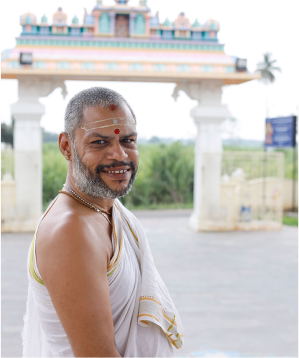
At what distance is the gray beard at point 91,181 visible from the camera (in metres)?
1.12

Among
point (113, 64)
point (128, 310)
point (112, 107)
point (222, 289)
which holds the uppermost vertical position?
point (113, 64)

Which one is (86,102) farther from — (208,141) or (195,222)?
(195,222)

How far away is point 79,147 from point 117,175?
129mm

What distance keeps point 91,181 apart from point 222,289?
3691 mm

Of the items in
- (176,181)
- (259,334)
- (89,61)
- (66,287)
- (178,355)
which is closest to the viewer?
(66,287)

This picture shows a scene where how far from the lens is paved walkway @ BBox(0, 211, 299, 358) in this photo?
124 inches

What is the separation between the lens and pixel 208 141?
7914mm

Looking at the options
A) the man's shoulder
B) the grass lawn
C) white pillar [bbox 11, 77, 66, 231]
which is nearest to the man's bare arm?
the man's shoulder

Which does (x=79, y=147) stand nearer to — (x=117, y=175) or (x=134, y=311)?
(x=117, y=175)

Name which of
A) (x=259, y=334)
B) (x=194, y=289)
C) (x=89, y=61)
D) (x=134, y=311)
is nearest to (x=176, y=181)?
(x=89, y=61)

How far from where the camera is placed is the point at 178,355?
2936mm

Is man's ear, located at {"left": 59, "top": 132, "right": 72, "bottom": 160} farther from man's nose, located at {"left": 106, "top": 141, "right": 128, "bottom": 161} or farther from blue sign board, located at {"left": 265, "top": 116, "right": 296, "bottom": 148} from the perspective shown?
blue sign board, located at {"left": 265, "top": 116, "right": 296, "bottom": 148}

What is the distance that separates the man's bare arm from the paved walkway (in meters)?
2.19

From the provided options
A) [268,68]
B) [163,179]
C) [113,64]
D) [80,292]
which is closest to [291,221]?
[163,179]
